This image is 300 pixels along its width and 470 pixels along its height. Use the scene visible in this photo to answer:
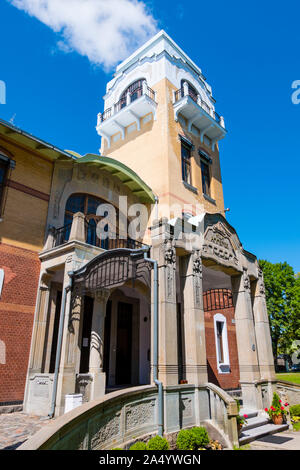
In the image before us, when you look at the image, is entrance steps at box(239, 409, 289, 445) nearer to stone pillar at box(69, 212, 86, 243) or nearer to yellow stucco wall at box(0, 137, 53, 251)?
stone pillar at box(69, 212, 86, 243)

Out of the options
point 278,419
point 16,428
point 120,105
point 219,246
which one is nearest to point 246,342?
point 278,419

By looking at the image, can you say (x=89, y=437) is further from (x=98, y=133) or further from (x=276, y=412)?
(x=98, y=133)

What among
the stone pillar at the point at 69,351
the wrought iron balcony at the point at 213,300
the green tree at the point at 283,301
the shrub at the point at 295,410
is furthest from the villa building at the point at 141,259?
the green tree at the point at 283,301

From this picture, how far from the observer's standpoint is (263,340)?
13.4 m

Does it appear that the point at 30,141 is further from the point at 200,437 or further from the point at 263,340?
the point at 263,340

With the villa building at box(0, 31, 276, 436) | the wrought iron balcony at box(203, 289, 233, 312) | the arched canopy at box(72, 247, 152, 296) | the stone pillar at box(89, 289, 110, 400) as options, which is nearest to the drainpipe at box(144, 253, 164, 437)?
the villa building at box(0, 31, 276, 436)

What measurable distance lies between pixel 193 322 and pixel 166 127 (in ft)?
37.2

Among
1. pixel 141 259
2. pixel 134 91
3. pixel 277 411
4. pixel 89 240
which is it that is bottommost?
pixel 277 411

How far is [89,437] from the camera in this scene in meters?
5.80

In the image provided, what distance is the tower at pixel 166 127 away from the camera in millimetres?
17000

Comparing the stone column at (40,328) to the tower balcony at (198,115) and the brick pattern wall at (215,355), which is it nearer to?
the brick pattern wall at (215,355)

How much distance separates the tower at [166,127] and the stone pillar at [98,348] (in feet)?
21.7
